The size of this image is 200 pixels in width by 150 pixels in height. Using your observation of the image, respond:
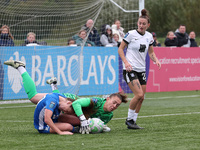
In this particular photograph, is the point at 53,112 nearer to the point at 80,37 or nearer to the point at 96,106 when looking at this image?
the point at 96,106

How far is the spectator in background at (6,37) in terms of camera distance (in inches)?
529

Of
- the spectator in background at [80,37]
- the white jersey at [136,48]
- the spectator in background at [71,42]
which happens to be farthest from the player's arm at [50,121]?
the spectator in background at [71,42]

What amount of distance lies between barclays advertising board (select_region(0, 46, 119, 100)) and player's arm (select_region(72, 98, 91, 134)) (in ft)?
20.9

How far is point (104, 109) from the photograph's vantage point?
7625 mm

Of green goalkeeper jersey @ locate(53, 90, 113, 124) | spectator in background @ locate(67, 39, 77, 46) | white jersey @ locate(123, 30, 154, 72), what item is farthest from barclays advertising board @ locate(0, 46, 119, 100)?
green goalkeeper jersey @ locate(53, 90, 113, 124)

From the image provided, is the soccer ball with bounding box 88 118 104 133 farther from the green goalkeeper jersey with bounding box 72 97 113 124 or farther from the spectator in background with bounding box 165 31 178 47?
the spectator in background with bounding box 165 31 178 47

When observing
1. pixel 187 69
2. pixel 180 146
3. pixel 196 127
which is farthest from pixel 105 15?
pixel 180 146

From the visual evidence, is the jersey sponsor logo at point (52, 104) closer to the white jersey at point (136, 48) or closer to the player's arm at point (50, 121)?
the player's arm at point (50, 121)

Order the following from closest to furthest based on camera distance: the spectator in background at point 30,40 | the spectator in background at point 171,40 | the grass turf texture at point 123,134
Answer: the grass turf texture at point 123,134
the spectator in background at point 30,40
the spectator in background at point 171,40

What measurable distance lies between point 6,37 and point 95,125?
6.76m

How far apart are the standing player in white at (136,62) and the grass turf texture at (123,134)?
37 cm

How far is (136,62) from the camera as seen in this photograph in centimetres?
842

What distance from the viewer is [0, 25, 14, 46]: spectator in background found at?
1345 cm

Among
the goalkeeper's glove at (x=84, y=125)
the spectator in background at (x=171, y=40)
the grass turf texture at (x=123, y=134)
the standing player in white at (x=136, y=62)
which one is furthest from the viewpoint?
the spectator in background at (x=171, y=40)
